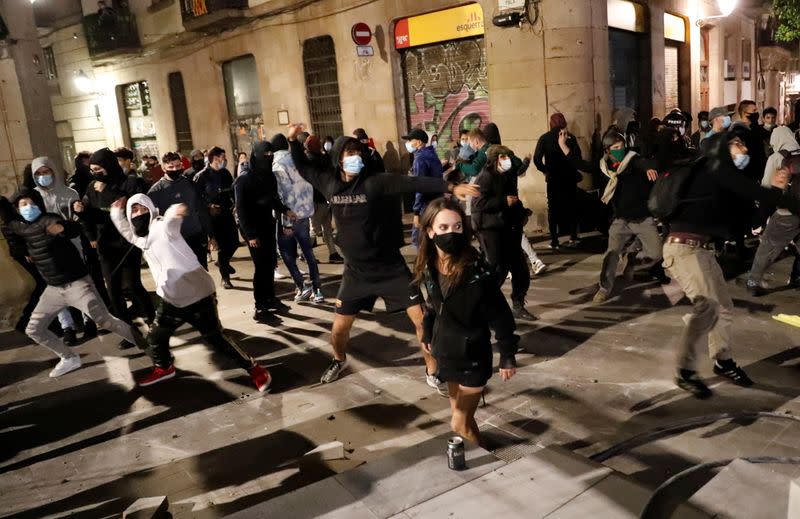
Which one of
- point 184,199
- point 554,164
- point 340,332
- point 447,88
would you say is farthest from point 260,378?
point 447,88

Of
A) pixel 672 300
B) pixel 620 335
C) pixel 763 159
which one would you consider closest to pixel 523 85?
pixel 763 159

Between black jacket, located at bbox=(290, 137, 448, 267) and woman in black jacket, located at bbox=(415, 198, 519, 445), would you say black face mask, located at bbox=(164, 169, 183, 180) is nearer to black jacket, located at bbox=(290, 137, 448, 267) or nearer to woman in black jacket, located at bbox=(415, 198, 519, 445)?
black jacket, located at bbox=(290, 137, 448, 267)

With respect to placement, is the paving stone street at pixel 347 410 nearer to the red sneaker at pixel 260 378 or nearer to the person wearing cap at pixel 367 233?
the red sneaker at pixel 260 378

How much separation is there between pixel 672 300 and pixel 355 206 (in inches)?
148

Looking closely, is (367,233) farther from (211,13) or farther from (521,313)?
(211,13)

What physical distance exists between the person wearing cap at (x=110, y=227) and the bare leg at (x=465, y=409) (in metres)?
3.99

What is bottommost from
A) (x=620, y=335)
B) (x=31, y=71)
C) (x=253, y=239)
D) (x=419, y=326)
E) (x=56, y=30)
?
(x=620, y=335)

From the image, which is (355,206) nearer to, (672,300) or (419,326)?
(419,326)

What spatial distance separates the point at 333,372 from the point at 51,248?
280 cm

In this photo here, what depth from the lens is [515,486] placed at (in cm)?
299

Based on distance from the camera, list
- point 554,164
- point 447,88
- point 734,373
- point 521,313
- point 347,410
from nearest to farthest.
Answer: point 734,373, point 347,410, point 521,313, point 554,164, point 447,88

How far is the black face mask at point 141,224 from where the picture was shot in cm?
479

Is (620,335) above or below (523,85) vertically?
below

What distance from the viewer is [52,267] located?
18.4 feet
